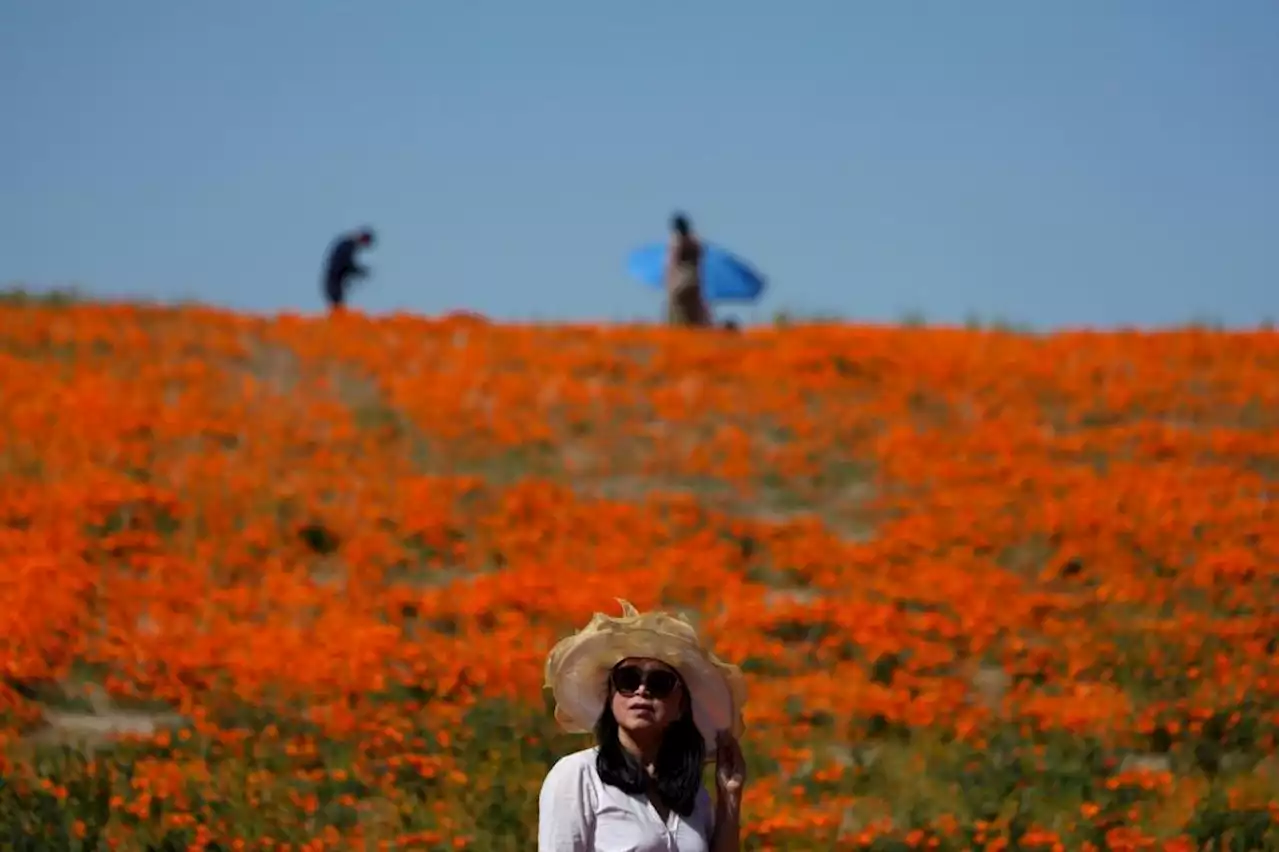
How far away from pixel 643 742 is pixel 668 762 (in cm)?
8

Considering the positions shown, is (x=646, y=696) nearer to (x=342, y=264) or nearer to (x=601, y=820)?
(x=601, y=820)

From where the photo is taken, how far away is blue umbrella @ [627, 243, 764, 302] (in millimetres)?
23641

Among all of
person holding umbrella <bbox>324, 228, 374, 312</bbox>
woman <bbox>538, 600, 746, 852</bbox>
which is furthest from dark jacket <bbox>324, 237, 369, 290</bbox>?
woman <bbox>538, 600, 746, 852</bbox>

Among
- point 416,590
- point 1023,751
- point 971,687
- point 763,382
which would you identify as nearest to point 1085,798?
point 1023,751

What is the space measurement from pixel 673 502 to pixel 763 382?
3.71 m

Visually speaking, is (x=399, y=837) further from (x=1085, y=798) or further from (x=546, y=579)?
(x=546, y=579)

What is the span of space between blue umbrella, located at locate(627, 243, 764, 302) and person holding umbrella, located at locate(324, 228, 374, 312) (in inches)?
128

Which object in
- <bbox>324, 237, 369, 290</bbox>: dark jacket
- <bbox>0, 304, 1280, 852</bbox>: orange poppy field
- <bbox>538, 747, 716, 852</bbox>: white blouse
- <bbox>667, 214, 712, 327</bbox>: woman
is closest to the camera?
<bbox>538, 747, 716, 852</bbox>: white blouse

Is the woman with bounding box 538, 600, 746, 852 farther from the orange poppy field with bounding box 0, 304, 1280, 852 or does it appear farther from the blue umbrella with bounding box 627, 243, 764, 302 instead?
the blue umbrella with bounding box 627, 243, 764, 302

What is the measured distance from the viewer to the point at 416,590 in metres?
15.4

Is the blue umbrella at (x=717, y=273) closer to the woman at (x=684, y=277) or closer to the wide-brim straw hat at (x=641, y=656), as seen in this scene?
the woman at (x=684, y=277)

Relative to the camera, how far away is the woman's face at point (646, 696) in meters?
5.05

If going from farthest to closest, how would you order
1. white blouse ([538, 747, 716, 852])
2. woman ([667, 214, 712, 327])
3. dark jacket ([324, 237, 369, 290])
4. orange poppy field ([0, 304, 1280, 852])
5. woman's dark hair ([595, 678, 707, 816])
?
dark jacket ([324, 237, 369, 290]), woman ([667, 214, 712, 327]), orange poppy field ([0, 304, 1280, 852]), woman's dark hair ([595, 678, 707, 816]), white blouse ([538, 747, 716, 852])

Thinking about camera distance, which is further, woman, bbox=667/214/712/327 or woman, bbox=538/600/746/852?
woman, bbox=667/214/712/327
